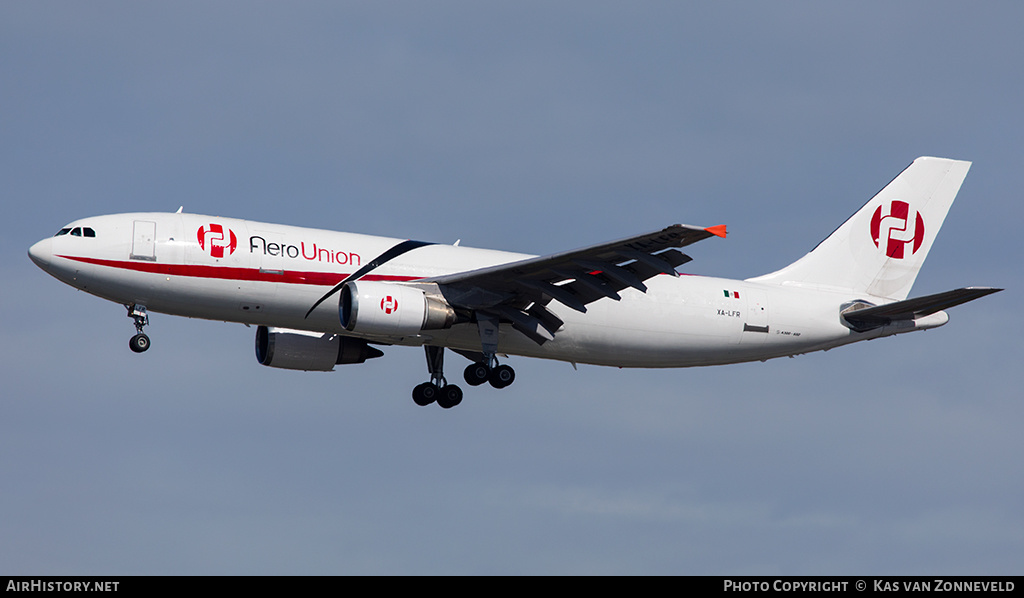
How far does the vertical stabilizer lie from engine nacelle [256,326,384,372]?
1320cm

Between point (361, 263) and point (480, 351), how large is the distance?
4951 mm

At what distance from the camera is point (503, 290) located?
3588 centimetres

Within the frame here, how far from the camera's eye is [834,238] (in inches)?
1657

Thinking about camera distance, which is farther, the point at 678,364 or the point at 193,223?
the point at 678,364

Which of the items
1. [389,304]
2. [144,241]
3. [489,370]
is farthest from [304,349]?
[144,241]

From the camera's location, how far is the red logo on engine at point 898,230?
42.3 meters

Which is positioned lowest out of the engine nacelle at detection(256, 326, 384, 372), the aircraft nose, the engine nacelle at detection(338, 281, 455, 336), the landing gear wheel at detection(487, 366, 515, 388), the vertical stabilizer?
the landing gear wheel at detection(487, 366, 515, 388)

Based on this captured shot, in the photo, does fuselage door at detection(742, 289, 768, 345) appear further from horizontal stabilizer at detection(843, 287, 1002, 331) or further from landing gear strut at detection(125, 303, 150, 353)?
landing gear strut at detection(125, 303, 150, 353)

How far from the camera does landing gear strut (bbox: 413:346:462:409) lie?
3994 cm

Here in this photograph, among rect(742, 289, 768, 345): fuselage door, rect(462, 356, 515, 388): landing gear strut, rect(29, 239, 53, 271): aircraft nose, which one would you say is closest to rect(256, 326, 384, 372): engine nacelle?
rect(462, 356, 515, 388): landing gear strut

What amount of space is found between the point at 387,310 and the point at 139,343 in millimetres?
6795
